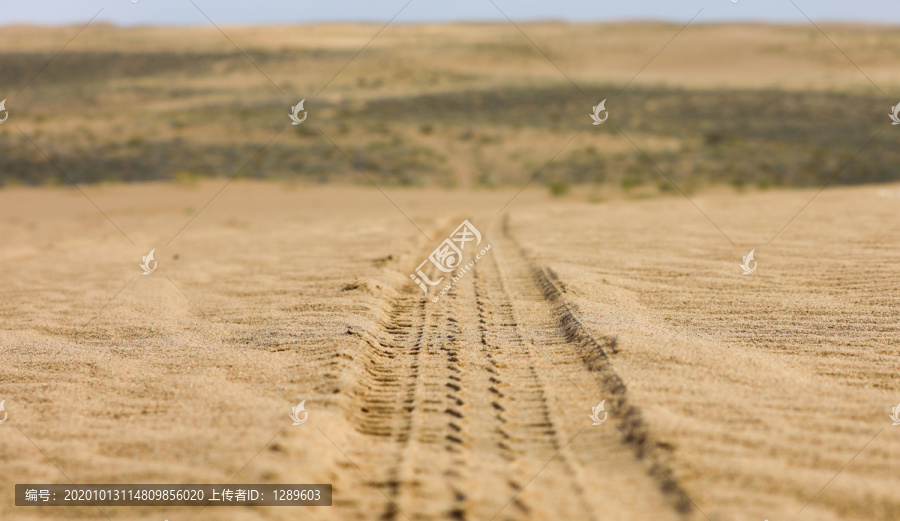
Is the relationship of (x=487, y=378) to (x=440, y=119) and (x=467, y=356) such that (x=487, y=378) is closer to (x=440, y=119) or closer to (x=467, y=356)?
(x=467, y=356)

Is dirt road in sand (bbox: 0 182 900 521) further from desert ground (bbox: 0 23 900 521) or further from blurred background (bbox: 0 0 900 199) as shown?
blurred background (bbox: 0 0 900 199)

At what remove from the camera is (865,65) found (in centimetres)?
3650

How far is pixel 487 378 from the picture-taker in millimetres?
3766

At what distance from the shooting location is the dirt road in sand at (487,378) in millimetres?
2682

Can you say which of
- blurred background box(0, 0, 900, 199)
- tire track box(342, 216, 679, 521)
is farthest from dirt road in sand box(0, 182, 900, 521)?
blurred background box(0, 0, 900, 199)

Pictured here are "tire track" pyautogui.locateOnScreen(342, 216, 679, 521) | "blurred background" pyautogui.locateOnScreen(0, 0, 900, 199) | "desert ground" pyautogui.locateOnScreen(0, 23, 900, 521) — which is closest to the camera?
"tire track" pyautogui.locateOnScreen(342, 216, 679, 521)

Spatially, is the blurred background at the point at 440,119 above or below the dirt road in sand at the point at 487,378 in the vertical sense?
above

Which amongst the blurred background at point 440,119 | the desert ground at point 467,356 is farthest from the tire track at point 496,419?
the blurred background at point 440,119

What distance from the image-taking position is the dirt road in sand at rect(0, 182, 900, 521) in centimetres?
268

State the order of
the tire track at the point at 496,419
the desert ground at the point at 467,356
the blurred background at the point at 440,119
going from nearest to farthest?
the tire track at the point at 496,419, the desert ground at the point at 467,356, the blurred background at the point at 440,119

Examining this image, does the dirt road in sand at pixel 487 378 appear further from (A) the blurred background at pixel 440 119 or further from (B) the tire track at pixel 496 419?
(A) the blurred background at pixel 440 119

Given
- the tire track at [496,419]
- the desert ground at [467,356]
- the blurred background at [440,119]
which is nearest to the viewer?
the tire track at [496,419]

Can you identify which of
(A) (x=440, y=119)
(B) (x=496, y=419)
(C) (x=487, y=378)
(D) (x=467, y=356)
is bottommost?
(B) (x=496, y=419)

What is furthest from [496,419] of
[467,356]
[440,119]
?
[440,119]
